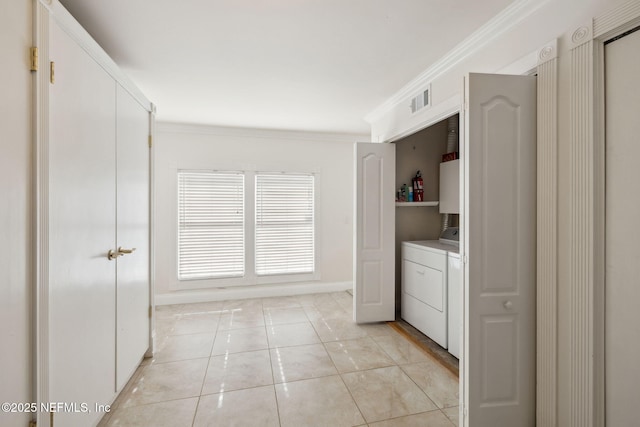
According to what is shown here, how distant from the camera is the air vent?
102 inches

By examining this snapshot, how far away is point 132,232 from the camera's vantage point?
2.22m

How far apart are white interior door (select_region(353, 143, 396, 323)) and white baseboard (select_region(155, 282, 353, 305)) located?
137 centimetres

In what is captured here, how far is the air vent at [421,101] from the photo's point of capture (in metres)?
2.60

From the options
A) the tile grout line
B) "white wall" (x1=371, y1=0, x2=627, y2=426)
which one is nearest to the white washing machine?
the tile grout line

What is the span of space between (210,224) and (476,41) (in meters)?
3.83

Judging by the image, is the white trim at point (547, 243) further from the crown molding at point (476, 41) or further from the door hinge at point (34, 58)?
the door hinge at point (34, 58)

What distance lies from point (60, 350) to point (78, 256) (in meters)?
0.46

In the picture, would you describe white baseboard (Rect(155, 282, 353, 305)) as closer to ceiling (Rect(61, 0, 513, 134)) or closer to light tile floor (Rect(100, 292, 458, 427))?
light tile floor (Rect(100, 292, 458, 427))

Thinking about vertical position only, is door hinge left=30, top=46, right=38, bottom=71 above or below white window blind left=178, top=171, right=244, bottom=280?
above

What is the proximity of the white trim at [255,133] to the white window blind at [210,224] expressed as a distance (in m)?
0.61

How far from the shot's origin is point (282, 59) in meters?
2.30

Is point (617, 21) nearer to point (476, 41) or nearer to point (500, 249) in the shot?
point (476, 41)

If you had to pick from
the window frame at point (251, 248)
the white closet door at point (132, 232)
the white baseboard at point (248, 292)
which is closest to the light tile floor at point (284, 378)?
the white closet door at point (132, 232)

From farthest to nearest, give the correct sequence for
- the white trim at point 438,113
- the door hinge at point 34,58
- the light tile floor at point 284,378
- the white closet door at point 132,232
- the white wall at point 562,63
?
the white trim at point 438,113
the white closet door at point 132,232
the light tile floor at point 284,378
the white wall at point 562,63
the door hinge at point 34,58
